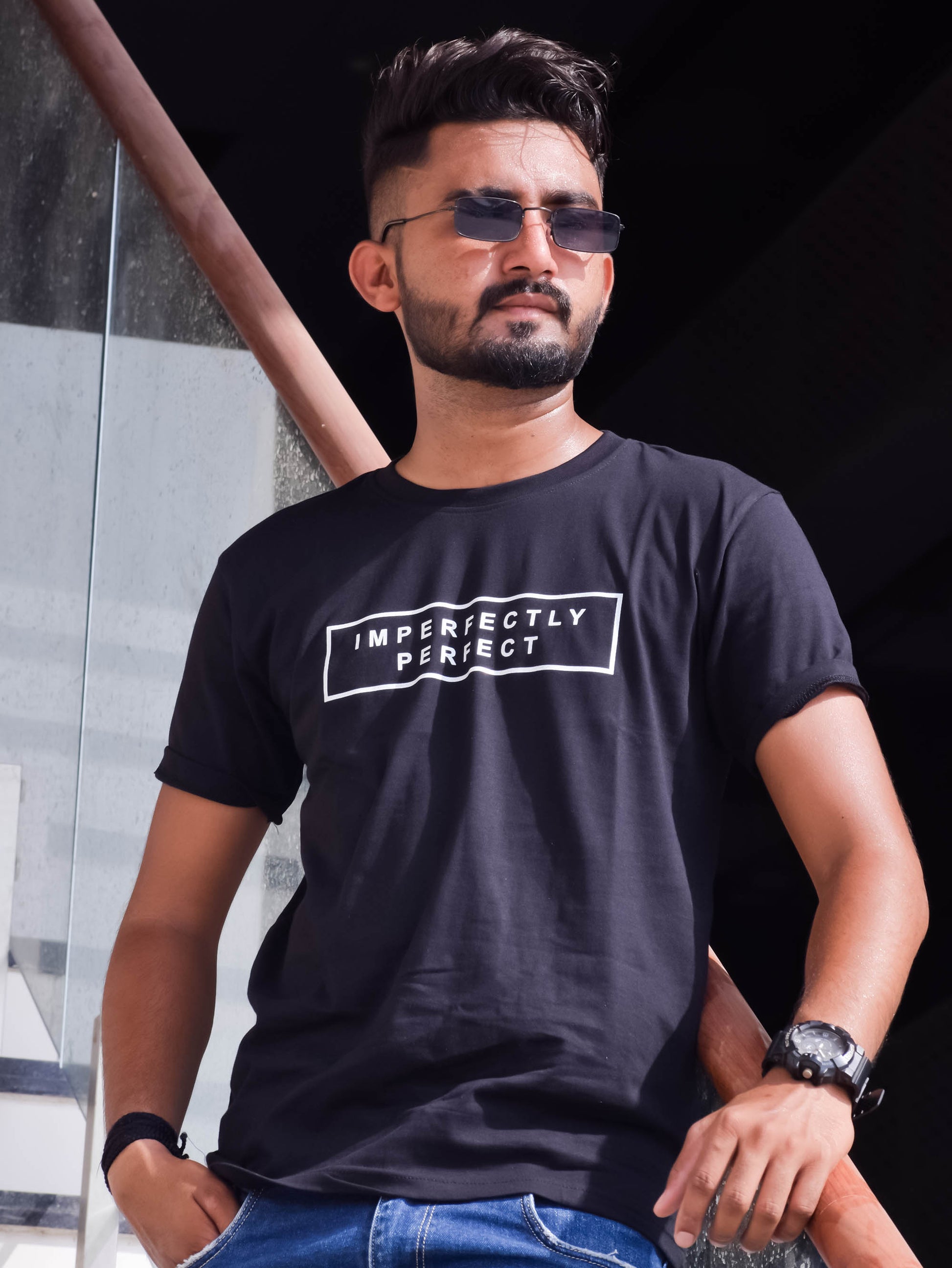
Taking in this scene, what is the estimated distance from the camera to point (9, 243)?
7.22ft

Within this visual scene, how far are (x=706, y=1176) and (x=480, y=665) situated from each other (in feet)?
1.58

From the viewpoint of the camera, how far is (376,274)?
5.16 feet

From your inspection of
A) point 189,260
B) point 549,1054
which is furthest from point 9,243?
point 549,1054

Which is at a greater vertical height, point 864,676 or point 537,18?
point 537,18

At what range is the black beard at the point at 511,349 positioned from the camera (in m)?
1.39

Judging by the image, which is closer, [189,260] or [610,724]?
[610,724]

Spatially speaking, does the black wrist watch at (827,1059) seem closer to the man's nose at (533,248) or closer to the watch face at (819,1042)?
the watch face at (819,1042)

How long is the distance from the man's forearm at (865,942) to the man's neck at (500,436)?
53cm

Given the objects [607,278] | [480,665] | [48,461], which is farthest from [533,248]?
[48,461]

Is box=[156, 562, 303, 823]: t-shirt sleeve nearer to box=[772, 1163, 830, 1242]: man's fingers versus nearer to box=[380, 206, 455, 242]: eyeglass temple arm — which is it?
box=[380, 206, 455, 242]: eyeglass temple arm

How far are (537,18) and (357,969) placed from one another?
3.32 meters

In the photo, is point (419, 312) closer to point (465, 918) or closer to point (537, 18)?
point (465, 918)

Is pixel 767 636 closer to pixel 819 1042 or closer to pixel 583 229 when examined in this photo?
pixel 819 1042

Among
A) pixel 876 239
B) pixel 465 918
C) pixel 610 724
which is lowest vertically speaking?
pixel 465 918
